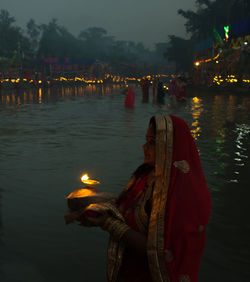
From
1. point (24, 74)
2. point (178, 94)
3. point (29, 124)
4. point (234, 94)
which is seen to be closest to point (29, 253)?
point (29, 124)

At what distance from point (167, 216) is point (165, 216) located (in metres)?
0.01

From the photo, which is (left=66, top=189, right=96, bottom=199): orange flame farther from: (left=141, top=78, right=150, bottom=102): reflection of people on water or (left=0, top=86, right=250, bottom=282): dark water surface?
(left=141, top=78, right=150, bottom=102): reflection of people on water

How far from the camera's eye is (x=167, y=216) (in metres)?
2.07

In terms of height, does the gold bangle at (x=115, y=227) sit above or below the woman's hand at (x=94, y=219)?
below

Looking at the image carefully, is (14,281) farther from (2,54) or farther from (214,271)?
(2,54)

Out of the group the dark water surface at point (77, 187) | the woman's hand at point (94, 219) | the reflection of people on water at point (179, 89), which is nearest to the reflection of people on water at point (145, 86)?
the reflection of people on water at point (179, 89)

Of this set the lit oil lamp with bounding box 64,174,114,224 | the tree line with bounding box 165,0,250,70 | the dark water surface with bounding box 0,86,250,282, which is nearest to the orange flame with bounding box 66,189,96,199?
the lit oil lamp with bounding box 64,174,114,224

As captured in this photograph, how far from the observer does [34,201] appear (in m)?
5.97

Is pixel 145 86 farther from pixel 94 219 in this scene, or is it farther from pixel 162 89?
pixel 94 219

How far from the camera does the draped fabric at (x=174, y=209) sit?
6.75 feet

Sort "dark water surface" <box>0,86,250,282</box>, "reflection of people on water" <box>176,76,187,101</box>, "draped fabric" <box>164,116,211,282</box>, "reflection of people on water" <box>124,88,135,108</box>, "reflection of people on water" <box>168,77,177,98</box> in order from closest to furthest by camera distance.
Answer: "draped fabric" <box>164,116,211,282</box> < "dark water surface" <box>0,86,250,282</box> < "reflection of people on water" <box>124,88,135,108</box> < "reflection of people on water" <box>176,76,187,101</box> < "reflection of people on water" <box>168,77,177,98</box>

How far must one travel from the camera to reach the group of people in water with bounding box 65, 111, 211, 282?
2062 mm

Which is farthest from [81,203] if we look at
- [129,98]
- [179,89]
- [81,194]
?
[179,89]

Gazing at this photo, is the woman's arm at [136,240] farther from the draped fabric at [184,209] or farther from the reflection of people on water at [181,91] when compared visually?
the reflection of people on water at [181,91]
